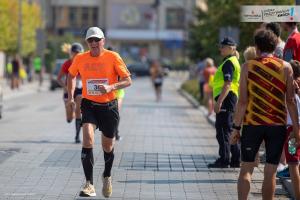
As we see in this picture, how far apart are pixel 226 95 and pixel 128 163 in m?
1.86

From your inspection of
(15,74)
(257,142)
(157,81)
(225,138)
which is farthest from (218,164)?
(15,74)

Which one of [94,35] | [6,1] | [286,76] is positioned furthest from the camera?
[6,1]

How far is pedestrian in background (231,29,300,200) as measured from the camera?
8320 millimetres

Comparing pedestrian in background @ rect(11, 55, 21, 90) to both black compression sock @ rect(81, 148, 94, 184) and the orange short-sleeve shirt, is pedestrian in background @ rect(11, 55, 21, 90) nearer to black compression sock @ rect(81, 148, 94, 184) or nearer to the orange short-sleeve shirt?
the orange short-sleeve shirt

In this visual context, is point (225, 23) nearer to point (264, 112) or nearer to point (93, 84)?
point (93, 84)

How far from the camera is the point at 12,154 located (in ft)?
47.3

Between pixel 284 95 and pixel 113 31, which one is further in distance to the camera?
pixel 113 31

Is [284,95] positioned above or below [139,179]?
above

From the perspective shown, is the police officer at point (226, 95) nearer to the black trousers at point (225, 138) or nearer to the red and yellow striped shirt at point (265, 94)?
the black trousers at point (225, 138)

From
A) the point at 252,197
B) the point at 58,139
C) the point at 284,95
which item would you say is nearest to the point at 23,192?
the point at 252,197

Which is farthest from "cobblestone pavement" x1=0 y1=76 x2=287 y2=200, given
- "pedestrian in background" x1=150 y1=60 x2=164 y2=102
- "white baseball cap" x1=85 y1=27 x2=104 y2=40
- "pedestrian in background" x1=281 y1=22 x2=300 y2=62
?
"pedestrian in background" x1=150 y1=60 x2=164 y2=102

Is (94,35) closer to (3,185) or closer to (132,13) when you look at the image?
(3,185)

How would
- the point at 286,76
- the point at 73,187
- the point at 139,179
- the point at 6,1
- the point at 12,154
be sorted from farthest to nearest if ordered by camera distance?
the point at 6,1 < the point at 12,154 < the point at 139,179 < the point at 73,187 < the point at 286,76

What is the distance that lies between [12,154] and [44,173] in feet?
8.03
